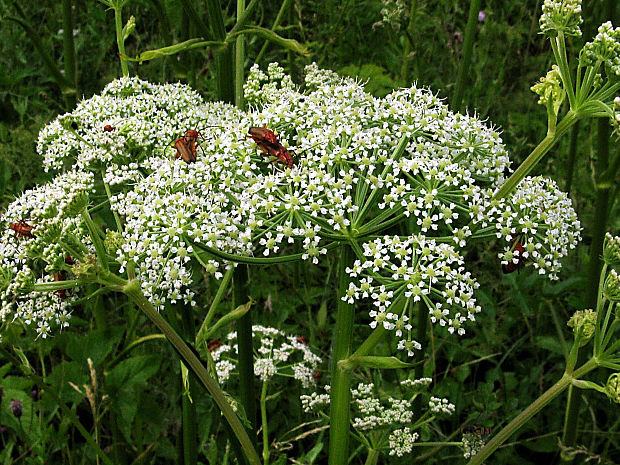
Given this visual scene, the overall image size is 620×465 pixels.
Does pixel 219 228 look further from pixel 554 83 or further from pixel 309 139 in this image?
pixel 554 83

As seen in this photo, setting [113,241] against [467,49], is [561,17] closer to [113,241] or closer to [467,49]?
[467,49]

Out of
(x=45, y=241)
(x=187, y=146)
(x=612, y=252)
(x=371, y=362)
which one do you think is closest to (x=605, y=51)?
(x=612, y=252)

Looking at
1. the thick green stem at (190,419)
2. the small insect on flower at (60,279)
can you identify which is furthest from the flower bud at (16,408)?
the small insect on flower at (60,279)

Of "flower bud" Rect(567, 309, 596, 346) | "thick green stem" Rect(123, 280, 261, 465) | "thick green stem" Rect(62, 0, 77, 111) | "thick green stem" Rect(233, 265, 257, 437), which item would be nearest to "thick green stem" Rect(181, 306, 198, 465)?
"thick green stem" Rect(233, 265, 257, 437)

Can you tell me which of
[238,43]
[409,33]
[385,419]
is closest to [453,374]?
[385,419]

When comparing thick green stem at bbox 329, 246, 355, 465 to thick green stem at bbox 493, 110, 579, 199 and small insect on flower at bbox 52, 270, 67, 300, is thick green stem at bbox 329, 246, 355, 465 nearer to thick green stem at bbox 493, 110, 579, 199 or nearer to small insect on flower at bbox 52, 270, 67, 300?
thick green stem at bbox 493, 110, 579, 199

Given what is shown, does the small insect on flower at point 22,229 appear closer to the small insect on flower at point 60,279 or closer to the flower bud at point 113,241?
the small insect on flower at point 60,279
